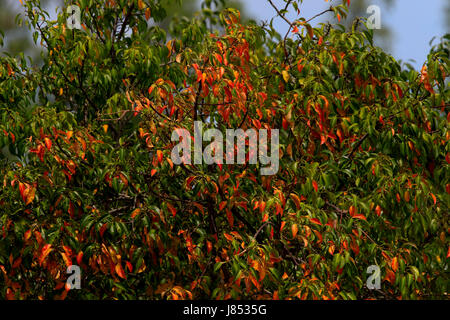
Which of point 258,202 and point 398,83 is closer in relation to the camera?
point 258,202

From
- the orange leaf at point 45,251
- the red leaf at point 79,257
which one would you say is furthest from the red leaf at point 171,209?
the orange leaf at point 45,251

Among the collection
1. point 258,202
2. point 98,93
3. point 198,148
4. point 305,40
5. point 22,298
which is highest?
point 305,40

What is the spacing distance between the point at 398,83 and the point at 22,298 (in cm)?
349

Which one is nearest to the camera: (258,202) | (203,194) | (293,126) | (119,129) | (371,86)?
(258,202)

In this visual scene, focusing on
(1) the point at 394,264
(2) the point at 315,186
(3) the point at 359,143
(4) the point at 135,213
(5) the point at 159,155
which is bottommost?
(1) the point at 394,264

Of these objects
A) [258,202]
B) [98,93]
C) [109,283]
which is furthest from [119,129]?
[258,202]

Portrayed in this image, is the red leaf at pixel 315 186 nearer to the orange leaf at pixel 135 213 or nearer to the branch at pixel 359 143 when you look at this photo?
the branch at pixel 359 143

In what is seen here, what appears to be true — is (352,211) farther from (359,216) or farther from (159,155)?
(159,155)

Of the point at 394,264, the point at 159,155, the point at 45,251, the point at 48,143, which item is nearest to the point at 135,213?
the point at 159,155

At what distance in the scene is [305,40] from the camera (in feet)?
17.4

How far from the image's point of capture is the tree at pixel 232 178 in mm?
4320

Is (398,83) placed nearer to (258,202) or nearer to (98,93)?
(258,202)

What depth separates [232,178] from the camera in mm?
4348

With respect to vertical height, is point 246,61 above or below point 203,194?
above
